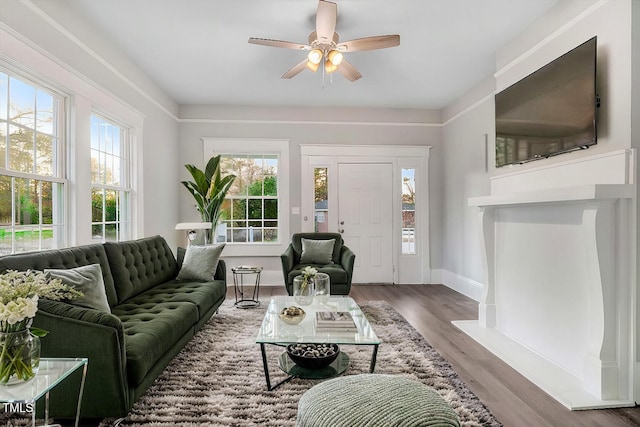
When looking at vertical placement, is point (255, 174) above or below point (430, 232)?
above

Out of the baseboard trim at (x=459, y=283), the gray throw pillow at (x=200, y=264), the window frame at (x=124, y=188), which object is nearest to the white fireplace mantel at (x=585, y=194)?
the baseboard trim at (x=459, y=283)

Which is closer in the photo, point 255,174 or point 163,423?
point 163,423

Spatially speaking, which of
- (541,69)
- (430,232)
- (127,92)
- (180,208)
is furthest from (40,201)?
(430,232)

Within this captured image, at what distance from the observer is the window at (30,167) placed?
2480 millimetres

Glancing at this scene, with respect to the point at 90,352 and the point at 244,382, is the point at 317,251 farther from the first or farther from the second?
the point at 90,352

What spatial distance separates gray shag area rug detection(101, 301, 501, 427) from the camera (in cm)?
A: 201

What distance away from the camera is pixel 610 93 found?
2359 millimetres

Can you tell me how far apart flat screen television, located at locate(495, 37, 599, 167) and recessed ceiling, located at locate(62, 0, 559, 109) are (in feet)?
2.01

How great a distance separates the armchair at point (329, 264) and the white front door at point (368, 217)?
797 millimetres

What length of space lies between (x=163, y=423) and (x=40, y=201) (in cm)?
193

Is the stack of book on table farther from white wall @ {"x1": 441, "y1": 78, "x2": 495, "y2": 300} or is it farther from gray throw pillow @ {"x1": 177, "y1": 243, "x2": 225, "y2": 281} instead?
white wall @ {"x1": 441, "y1": 78, "x2": 495, "y2": 300}

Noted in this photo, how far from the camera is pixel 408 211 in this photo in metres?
5.84

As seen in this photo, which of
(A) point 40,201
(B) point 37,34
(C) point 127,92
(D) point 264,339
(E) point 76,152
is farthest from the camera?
(C) point 127,92

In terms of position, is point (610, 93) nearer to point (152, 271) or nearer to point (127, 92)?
point (152, 271)
